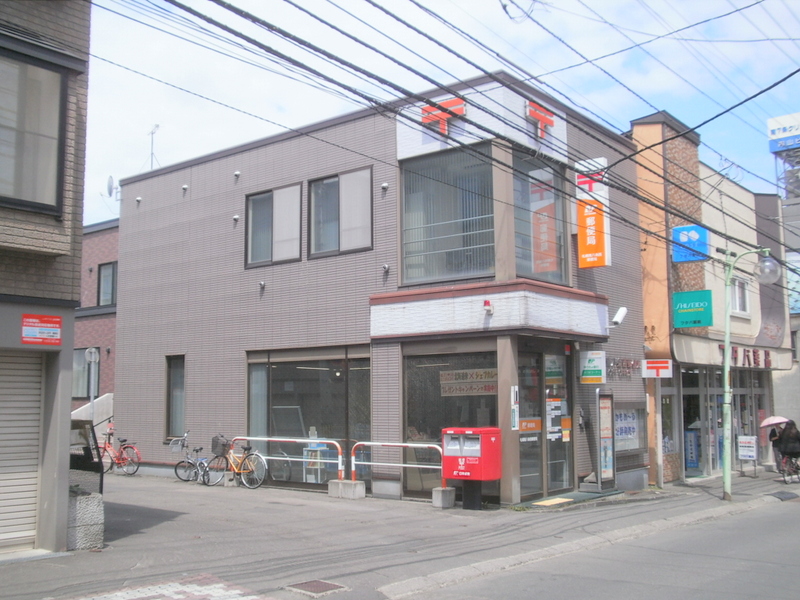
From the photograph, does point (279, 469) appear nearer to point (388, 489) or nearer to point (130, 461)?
point (388, 489)

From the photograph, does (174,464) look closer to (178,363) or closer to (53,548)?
(178,363)

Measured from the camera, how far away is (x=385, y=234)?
16.3 meters

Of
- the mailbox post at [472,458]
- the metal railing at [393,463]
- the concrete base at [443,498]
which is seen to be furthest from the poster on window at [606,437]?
the metal railing at [393,463]

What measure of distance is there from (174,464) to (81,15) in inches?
468

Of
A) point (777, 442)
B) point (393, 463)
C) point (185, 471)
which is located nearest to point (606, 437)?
point (393, 463)

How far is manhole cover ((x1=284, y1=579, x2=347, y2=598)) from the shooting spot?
8.28 m

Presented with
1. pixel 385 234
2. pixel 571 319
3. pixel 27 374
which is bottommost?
pixel 27 374

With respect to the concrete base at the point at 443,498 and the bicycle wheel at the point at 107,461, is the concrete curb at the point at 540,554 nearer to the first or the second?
the concrete base at the point at 443,498

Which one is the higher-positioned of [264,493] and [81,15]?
→ [81,15]

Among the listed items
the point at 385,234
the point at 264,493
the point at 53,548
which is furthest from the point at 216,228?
the point at 53,548

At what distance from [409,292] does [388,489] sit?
393 centimetres

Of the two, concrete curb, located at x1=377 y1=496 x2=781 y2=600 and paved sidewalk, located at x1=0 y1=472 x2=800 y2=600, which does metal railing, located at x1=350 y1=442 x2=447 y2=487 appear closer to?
paved sidewalk, located at x1=0 y1=472 x2=800 y2=600

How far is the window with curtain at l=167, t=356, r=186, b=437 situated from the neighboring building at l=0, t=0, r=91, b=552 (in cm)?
973

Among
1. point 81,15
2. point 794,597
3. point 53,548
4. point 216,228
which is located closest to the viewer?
point 794,597
